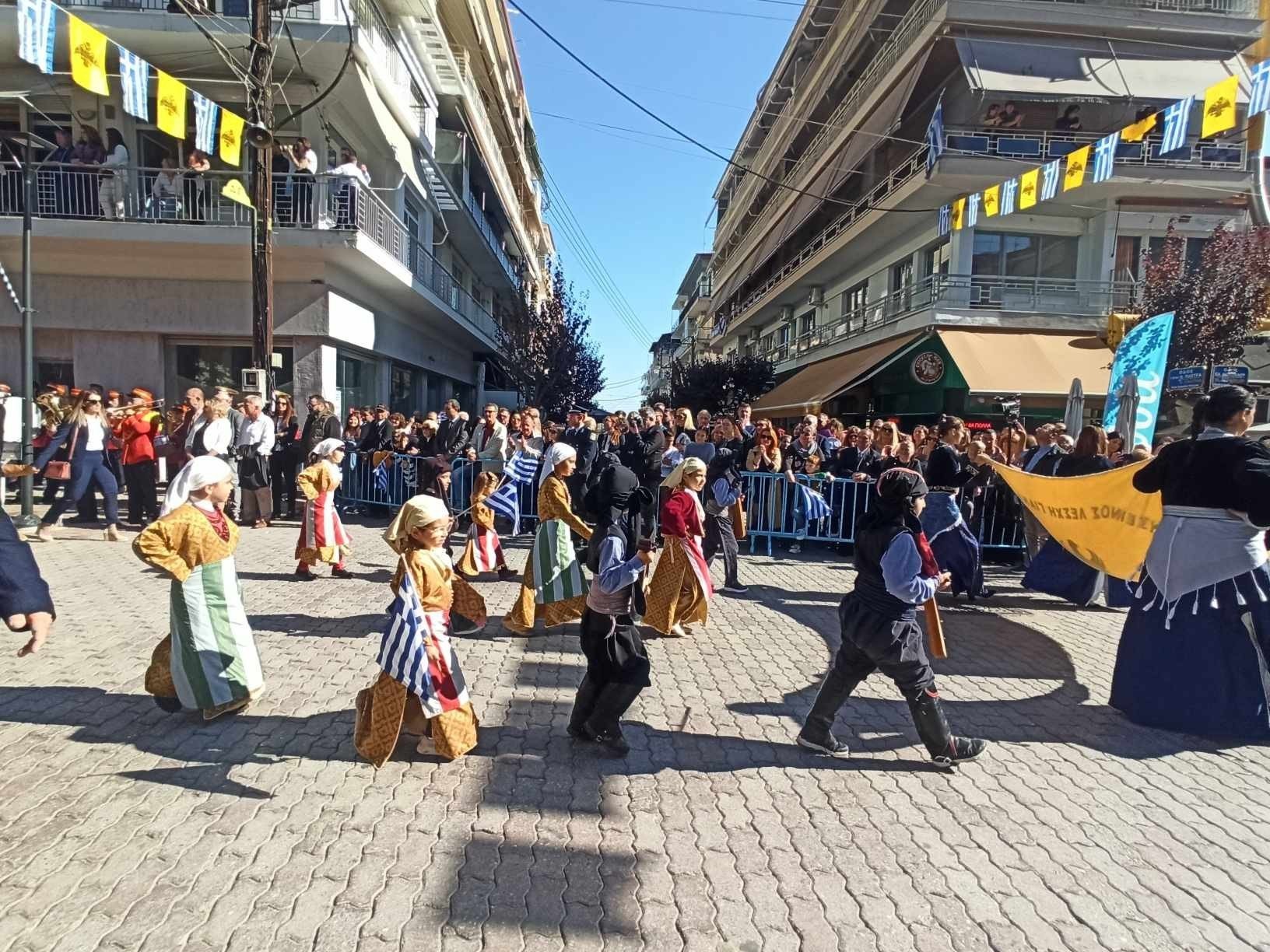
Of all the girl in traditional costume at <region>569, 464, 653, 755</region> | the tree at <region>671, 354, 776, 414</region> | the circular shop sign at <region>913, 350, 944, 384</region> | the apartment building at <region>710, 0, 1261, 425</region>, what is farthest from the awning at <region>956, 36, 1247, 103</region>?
the girl in traditional costume at <region>569, 464, 653, 755</region>

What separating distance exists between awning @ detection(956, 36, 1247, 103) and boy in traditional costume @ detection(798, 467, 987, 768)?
17.7 m

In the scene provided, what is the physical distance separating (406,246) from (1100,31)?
18.7 m

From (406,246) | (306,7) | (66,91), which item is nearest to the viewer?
(306,7)

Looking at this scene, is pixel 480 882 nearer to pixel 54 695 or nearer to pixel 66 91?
pixel 54 695

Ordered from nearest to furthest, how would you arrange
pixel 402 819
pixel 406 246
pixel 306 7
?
pixel 402 819, pixel 306 7, pixel 406 246

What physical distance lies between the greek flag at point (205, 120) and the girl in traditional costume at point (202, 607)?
849 cm

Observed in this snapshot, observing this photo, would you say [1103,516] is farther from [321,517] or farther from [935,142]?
[935,142]

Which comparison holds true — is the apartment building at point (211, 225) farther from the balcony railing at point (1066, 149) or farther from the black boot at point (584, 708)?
the balcony railing at point (1066, 149)

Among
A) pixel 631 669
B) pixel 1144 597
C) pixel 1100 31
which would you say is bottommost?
pixel 631 669

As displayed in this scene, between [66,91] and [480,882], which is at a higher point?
[66,91]

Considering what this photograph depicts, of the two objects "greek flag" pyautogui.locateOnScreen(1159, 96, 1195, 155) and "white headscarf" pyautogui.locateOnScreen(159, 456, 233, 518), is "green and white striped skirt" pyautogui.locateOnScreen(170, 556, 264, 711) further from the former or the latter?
"greek flag" pyautogui.locateOnScreen(1159, 96, 1195, 155)

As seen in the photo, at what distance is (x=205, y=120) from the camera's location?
9922mm

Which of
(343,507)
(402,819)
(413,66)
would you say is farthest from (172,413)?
(413,66)

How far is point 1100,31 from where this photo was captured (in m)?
18.1
